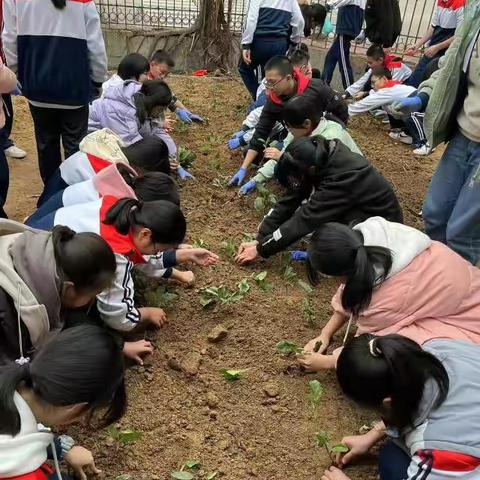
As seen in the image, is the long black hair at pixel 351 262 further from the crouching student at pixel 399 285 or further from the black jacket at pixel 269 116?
the black jacket at pixel 269 116

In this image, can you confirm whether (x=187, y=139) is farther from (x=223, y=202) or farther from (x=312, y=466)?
(x=312, y=466)

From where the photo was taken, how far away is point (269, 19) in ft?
17.5

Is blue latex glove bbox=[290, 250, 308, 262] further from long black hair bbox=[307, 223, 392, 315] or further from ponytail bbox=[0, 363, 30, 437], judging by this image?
ponytail bbox=[0, 363, 30, 437]

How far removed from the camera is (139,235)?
7.94 ft

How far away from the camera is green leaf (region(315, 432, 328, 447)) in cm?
234

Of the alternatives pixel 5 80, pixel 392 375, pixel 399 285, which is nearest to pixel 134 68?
pixel 5 80

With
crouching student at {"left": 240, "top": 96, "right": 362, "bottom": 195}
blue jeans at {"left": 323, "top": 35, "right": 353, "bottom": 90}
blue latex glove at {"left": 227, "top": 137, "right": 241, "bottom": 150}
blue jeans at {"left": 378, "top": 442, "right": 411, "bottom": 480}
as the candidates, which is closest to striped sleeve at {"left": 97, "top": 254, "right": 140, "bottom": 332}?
blue jeans at {"left": 378, "top": 442, "right": 411, "bottom": 480}

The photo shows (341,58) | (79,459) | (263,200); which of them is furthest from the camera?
(341,58)

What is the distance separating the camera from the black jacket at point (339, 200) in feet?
10.3

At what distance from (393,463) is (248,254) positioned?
1.66 meters

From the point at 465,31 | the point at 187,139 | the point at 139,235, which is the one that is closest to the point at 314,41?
the point at 187,139

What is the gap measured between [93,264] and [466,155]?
1980 millimetres

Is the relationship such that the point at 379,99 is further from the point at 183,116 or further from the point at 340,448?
the point at 340,448

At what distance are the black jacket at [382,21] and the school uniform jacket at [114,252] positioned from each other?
5230 mm
